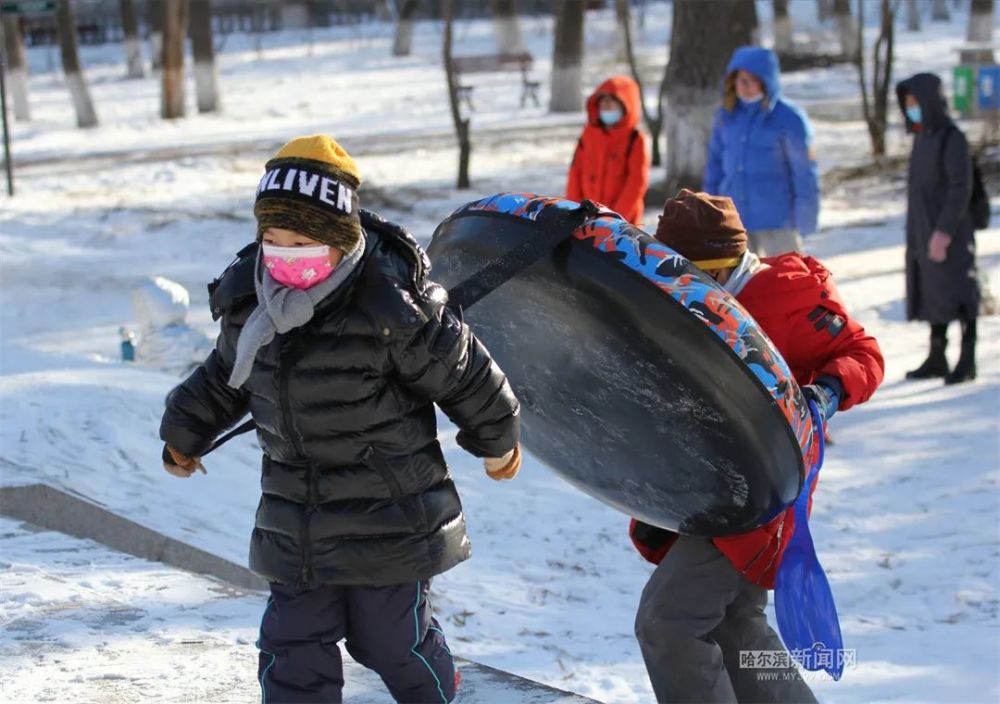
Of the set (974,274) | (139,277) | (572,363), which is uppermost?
(572,363)

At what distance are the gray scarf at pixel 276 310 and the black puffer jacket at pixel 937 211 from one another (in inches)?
199

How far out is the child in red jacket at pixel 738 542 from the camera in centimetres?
337

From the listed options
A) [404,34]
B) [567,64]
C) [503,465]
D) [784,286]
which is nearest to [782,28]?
[404,34]

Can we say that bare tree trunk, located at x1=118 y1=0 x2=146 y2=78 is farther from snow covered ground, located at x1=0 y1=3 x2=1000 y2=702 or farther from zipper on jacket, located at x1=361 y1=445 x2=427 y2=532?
zipper on jacket, located at x1=361 y1=445 x2=427 y2=532

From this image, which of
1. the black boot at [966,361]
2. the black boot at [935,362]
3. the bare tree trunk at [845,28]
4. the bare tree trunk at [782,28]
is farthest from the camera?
the bare tree trunk at [782,28]

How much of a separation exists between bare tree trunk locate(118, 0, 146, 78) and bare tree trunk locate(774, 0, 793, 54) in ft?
47.7

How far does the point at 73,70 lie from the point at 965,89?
14.1 meters

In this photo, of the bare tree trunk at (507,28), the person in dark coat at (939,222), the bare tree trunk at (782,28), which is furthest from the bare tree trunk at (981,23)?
the person in dark coat at (939,222)

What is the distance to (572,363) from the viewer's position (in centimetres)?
369

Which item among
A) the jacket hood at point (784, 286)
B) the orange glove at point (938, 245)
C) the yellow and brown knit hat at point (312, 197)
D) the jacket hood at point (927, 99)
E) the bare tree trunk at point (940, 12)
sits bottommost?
the orange glove at point (938, 245)

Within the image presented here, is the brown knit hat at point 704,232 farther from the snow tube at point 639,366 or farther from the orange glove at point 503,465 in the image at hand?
the orange glove at point 503,465

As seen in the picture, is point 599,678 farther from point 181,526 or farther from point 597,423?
point 181,526

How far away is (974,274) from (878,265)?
3.58 metres

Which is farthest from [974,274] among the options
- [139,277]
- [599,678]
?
[139,277]
